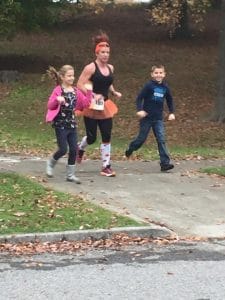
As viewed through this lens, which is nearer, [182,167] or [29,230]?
[29,230]

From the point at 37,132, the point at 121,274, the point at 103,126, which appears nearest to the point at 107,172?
the point at 103,126

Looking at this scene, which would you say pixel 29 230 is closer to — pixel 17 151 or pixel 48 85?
pixel 17 151

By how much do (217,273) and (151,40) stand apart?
82.9ft

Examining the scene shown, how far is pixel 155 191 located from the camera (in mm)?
9695

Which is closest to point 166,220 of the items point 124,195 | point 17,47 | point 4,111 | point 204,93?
point 124,195

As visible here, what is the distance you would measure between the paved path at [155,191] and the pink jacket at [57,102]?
0.96m

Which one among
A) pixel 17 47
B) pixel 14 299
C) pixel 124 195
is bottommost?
pixel 17 47

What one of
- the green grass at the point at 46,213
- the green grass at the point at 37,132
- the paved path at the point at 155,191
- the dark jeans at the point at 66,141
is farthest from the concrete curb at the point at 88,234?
the green grass at the point at 37,132

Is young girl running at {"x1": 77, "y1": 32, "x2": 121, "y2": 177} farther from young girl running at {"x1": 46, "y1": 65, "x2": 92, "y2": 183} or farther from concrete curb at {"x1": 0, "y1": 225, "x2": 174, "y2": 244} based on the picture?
concrete curb at {"x1": 0, "y1": 225, "x2": 174, "y2": 244}

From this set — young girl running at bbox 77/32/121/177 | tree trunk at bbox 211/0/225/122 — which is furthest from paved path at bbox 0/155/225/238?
tree trunk at bbox 211/0/225/122

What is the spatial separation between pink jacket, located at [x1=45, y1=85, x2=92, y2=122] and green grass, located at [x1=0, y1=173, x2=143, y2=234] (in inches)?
40.2

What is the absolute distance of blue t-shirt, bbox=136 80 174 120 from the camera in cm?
1092

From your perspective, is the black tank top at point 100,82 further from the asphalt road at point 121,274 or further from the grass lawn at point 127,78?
the asphalt road at point 121,274

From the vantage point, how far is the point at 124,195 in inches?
369
